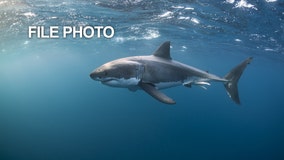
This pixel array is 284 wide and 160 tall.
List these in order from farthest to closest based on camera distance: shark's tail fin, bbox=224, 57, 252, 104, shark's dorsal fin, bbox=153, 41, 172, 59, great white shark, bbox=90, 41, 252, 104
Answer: shark's tail fin, bbox=224, 57, 252, 104, shark's dorsal fin, bbox=153, 41, 172, 59, great white shark, bbox=90, 41, 252, 104

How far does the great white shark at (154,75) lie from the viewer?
658cm

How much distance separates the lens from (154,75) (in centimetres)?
768

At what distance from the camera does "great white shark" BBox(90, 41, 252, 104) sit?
658 cm

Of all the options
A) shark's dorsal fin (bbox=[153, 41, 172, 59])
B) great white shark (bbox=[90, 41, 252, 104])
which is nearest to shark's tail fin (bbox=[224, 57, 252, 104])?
great white shark (bbox=[90, 41, 252, 104])

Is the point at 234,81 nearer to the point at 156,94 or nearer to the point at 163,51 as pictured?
the point at 163,51

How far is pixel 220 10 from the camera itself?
15.6 meters

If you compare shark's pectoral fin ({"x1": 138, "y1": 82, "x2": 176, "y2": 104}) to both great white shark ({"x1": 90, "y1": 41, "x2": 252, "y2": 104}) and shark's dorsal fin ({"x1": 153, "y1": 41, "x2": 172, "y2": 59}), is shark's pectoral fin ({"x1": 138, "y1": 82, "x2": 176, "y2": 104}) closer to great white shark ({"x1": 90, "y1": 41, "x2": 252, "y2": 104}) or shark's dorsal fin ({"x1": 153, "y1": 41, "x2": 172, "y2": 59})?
great white shark ({"x1": 90, "y1": 41, "x2": 252, "y2": 104})

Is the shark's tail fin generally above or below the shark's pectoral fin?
below

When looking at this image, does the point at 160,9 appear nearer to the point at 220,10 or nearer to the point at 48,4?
the point at 220,10

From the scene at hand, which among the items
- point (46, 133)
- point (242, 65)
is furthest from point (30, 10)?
point (46, 133)

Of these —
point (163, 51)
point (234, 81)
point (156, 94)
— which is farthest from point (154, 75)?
point (234, 81)

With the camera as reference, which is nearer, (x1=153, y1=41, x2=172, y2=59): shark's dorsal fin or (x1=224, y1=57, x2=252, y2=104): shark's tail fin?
(x1=153, y1=41, x2=172, y2=59): shark's dorsal fin

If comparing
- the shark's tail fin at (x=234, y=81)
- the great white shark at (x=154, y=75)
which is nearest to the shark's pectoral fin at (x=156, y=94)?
the great white shark at (x=154, y=75)

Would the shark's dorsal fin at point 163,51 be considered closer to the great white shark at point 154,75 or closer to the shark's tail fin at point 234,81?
the great white shark at point 154,75
